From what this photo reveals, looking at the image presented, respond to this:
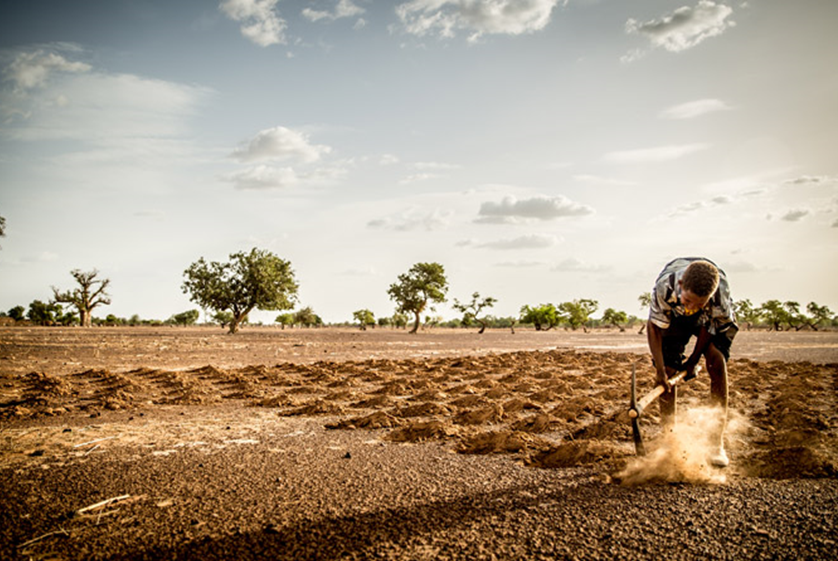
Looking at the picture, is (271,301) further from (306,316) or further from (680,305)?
(306,316)

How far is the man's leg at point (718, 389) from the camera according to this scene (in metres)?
4.34

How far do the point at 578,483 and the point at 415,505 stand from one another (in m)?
1.46

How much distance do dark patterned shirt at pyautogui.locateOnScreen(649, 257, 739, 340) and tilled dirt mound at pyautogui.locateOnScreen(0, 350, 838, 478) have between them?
4.34ft

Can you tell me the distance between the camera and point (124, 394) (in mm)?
8125

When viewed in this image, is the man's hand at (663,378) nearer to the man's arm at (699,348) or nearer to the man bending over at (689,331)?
the man bending over at (689,331)

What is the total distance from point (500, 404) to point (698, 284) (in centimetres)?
471

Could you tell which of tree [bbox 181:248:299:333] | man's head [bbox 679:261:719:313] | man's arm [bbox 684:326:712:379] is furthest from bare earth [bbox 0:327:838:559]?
tree [bbox 181:248:299:333]

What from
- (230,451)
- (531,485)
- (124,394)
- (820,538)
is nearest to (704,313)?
(820,538)

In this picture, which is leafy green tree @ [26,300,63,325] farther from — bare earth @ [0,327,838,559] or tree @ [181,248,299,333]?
bare earth @ [0,327,838,559]

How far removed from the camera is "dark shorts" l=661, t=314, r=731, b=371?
4527 mm

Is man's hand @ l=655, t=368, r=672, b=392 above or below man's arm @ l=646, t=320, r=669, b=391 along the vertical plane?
below

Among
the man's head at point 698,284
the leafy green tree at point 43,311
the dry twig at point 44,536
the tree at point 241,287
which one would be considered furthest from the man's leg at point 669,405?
the leafy green tree at point 43,311

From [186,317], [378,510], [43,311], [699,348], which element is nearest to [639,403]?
[699,348]

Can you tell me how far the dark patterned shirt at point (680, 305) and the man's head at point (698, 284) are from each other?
329 millimetres
